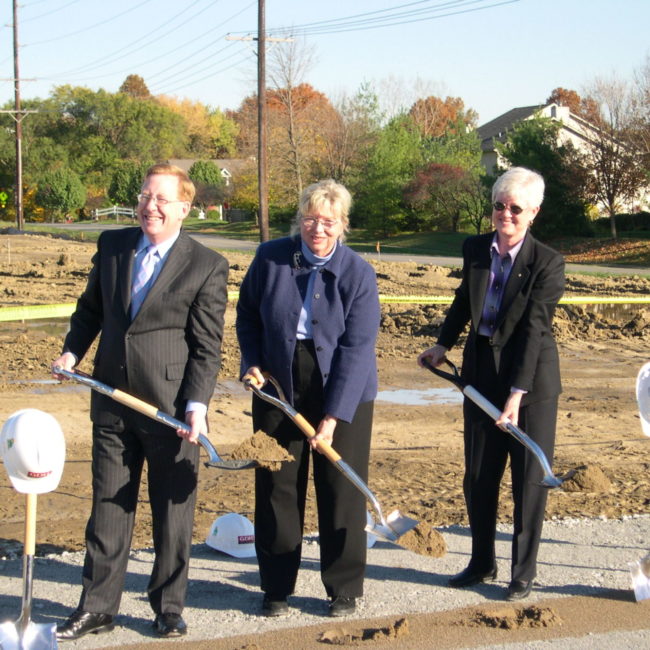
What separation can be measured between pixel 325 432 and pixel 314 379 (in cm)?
27

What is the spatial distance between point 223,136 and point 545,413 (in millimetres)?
114083

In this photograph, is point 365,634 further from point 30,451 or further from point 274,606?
point 30,451

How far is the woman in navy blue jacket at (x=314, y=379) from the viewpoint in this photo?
4617mm

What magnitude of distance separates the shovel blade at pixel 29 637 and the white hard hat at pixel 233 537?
1.53 m

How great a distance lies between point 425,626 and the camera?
4504 millimetres

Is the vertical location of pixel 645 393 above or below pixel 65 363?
below

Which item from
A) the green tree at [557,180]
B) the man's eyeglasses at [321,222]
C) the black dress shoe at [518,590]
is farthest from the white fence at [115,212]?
the black dress shoe at [518,590]

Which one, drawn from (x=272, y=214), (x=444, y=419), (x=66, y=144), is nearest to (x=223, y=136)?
(x=66, y=144)

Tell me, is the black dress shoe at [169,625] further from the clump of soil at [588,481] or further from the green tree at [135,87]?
the green tree at [135,87]

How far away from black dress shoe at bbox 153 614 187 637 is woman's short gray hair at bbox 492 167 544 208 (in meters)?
2.47

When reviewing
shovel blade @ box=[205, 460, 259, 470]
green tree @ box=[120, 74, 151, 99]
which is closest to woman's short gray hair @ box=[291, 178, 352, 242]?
shovel blade @ box=[205, 460, 259, 470]

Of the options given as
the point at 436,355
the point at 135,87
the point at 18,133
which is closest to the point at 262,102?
the point at 18,133

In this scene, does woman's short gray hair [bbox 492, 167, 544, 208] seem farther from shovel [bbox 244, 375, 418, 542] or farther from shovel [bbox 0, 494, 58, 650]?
shovel [bbox 0, 494, 58, 650]

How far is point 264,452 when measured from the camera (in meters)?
4.55
